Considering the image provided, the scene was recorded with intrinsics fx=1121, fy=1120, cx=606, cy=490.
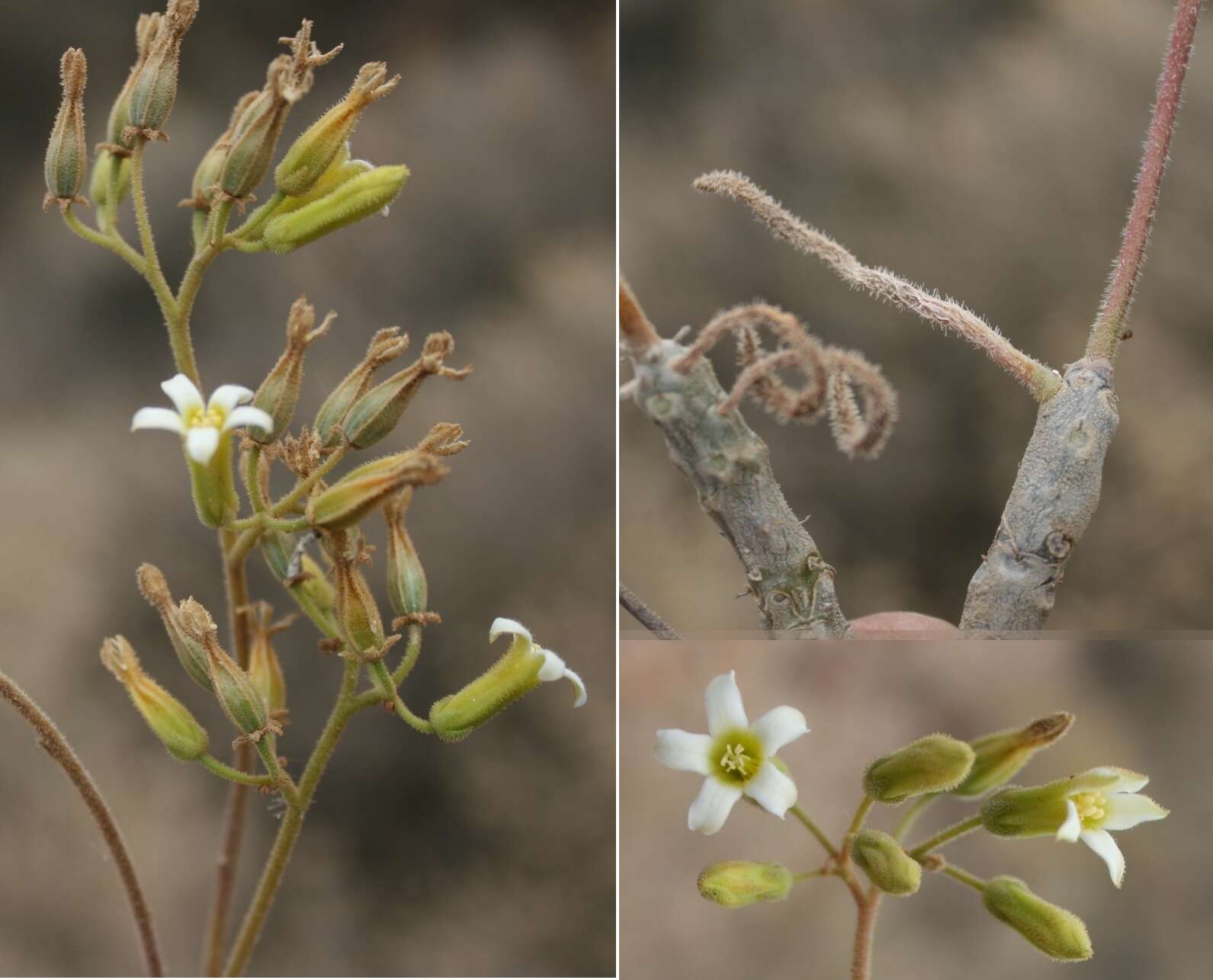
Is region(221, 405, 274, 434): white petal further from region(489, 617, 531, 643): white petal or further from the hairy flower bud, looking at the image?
region(489, 617, 531, 643): white petal

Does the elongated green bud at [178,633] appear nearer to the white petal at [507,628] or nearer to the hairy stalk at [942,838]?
the white petal at [507,628]

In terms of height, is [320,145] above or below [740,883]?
above

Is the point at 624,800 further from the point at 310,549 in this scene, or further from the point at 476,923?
the point at 310,549

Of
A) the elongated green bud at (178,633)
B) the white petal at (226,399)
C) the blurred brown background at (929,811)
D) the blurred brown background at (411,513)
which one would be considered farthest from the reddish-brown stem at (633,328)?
the blurred brown background at (411,513)

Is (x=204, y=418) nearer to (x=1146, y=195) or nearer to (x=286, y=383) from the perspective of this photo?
(x=286, y=383)

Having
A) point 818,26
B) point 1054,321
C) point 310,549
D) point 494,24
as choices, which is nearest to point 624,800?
point 310,549

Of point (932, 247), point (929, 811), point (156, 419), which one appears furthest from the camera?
point (929, 811)

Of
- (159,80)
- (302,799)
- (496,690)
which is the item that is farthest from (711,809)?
(159,80)

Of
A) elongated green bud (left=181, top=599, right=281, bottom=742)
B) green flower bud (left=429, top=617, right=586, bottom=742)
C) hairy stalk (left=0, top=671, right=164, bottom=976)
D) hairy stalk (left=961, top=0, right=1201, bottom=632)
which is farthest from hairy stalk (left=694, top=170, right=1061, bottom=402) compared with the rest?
hairy stalk (left=0, top=671, right=164, bottom=976)
